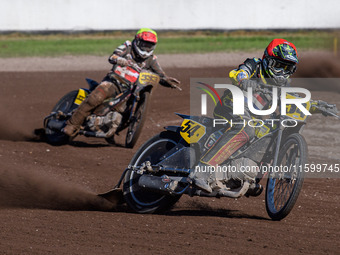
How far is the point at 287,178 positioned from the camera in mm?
6293

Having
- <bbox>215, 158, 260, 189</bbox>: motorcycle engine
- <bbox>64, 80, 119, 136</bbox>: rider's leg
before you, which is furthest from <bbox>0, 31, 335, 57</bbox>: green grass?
<bbox>215, 158, 260, 189</bbox>: motorcycle engine

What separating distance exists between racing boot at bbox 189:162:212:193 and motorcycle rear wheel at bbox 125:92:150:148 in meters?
3.85

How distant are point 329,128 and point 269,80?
5545mm

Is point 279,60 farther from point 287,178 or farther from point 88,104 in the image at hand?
point 88,104

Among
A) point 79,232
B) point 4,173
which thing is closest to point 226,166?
point 79,232

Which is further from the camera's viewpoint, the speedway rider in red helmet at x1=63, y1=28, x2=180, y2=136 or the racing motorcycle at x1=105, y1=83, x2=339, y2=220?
the speedway rider in red helmet at x1=63, y1=28, x2=180, y2=136

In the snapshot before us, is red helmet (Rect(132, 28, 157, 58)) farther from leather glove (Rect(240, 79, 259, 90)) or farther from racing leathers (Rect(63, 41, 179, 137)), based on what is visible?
leather glove (Rect(240, 79, 259, 90))

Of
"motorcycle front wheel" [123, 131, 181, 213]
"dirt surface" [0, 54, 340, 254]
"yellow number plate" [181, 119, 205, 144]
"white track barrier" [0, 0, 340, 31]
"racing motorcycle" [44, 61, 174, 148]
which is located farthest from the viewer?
"white track barrier" [0, 0, 340, 31]

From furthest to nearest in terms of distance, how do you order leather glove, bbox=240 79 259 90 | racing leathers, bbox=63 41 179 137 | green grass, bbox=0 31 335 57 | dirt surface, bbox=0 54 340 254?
green grass, bbox=0 31 335 57 < racing leathers, bbox=63 41 179 137 < leather glove, bbox=240 79 259 90 < dirt surface, bbox=0 54 340 254

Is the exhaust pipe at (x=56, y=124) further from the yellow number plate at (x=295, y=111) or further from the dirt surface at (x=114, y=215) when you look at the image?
the yellow number plate at (x=295, y=111)

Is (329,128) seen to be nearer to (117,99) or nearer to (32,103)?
(117,99)

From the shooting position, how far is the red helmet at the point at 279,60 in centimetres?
645

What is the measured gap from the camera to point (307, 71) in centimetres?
1780

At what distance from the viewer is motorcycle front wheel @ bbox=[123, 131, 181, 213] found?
698 cm
